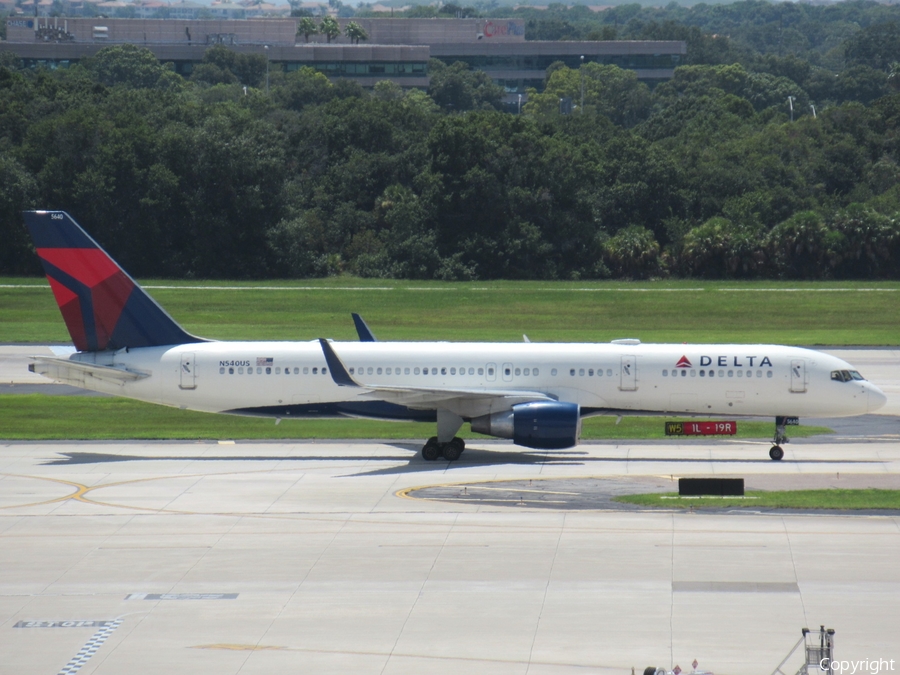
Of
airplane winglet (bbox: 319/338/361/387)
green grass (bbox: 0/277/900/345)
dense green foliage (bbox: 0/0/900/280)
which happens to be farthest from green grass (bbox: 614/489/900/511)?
dense green foliage (bbox: 0/0/900/280)

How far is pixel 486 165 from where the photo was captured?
99.8 metres

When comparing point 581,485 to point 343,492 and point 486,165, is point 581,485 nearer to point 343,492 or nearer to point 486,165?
point 343,492

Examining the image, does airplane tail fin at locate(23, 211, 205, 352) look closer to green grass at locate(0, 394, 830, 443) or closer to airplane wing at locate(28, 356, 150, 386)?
airplane wing at locate(28, 356, 150, 386)

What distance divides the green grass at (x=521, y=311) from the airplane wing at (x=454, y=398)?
2902 centimetres

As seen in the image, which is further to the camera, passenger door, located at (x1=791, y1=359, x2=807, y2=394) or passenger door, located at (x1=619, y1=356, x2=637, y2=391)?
passenger door, located at (x1=619, y1=356, x2=637, y2=391)

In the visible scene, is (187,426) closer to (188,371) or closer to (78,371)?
(188,371)

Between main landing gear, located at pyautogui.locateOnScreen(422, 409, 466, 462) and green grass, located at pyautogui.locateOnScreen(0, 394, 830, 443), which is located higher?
main landing gear, located at pyautogui.locateOnScreen(422, 409, 466, 462)

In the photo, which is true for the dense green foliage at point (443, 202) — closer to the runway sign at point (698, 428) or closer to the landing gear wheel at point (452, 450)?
the runway sign at point (698, 428)

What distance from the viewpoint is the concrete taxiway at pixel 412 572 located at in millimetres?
21562

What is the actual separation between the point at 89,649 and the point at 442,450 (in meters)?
18.8

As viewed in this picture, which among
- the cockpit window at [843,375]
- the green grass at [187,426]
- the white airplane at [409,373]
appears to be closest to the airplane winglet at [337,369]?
the white airplane at [409,373]

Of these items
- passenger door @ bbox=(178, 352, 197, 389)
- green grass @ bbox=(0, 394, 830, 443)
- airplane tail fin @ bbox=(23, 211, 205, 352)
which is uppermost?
airplane tail fin @ bbox=(23, 211, 205, 352)

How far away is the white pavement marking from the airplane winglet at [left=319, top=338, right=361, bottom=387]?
15.3 meters

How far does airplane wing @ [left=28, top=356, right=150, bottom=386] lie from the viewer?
39344 mm
